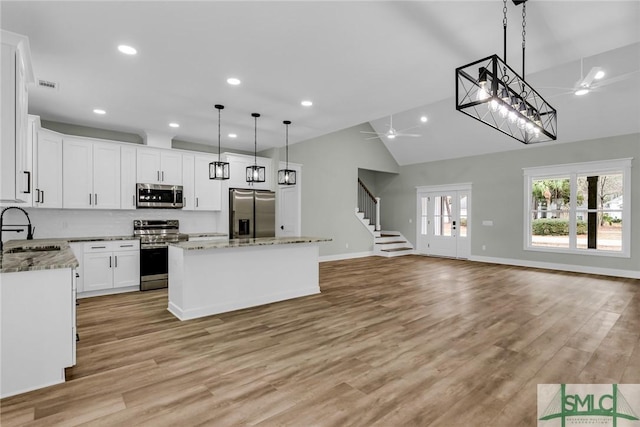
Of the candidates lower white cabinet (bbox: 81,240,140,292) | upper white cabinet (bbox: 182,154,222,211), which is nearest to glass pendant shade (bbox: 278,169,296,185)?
upper white cabinet (bbox: 182,154,222,211)

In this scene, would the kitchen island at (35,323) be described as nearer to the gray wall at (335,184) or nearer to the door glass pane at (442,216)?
the gray wall at (335,184)

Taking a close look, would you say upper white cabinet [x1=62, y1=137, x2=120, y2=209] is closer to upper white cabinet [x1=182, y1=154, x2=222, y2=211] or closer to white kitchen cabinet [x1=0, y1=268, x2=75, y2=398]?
upper white cabinet [x1=182, y1=154, x2=222, y2=211]

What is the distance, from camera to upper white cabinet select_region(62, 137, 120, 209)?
520 cm

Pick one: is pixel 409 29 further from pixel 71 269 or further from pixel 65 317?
pixel 65 317

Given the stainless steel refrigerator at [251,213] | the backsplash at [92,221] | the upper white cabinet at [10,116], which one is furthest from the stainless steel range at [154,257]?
the upper white cabinet at [10,116]

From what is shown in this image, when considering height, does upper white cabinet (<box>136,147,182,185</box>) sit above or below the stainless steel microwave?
above

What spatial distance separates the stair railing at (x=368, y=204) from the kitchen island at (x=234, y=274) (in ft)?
19.6

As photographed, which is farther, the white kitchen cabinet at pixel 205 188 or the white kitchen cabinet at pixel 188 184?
the white kitchen cabinet at pixel 205 188

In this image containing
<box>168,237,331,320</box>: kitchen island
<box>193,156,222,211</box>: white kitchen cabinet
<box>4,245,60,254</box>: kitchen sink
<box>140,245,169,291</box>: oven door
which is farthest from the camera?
<box>193,156,222,211</box>: white kitchen cabinet

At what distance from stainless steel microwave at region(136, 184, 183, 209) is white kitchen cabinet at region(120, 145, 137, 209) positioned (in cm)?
10

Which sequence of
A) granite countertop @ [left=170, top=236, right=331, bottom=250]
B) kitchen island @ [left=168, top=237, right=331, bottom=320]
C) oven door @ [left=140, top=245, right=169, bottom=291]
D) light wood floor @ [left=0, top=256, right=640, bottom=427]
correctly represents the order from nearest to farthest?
1. light wood floor @ [left=0, top=256, right=640, bottom=427]
2. granite countertop @ [left=170, top=236, right=331, bottom=250]
3. kitchen island @ [left=168, top=237, right=331, bottom=320]
4. oven door @ [left=140, top=245, right=169, bottom=291]

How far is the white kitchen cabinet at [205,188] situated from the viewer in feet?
21.5

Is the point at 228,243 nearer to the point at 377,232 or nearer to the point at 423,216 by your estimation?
the point at 377,232

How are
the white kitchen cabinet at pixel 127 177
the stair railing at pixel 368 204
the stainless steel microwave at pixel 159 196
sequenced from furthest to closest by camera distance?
the stair railing at pixel 368 204
the stainless steel microwave at pixel 159 196
the white kitchen cabinet at pixel 127 177
